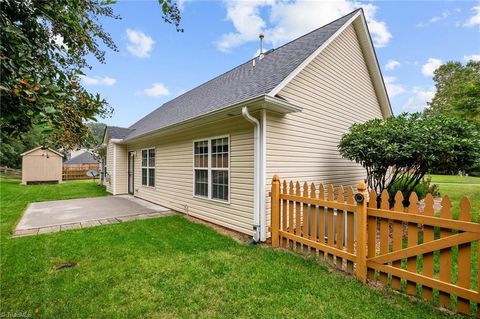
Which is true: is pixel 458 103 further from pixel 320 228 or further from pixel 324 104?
pixel 320 228

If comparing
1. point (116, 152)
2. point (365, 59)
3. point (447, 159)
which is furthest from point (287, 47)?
point (116, 152)

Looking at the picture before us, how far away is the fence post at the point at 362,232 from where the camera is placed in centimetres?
329

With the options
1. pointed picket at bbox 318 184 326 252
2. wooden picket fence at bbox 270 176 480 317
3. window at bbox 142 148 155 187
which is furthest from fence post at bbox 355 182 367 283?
window at bbox 142 148 155 187

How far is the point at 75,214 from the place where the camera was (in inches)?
299

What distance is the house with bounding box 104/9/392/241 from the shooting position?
5.06 meters

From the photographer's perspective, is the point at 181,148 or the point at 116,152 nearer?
the point at 181,148

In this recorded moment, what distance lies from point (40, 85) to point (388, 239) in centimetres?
389

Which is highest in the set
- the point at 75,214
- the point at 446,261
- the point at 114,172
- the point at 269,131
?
the point at 269,131

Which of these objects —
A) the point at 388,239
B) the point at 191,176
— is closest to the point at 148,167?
the point at 191,176

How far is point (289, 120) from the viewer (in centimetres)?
561

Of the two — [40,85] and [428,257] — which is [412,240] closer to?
[428,257]

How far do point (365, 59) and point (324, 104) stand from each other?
3600 mm

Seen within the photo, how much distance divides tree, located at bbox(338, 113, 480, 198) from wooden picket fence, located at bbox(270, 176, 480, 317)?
1.98 m

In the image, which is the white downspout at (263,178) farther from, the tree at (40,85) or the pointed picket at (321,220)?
the tree at (40,85)
